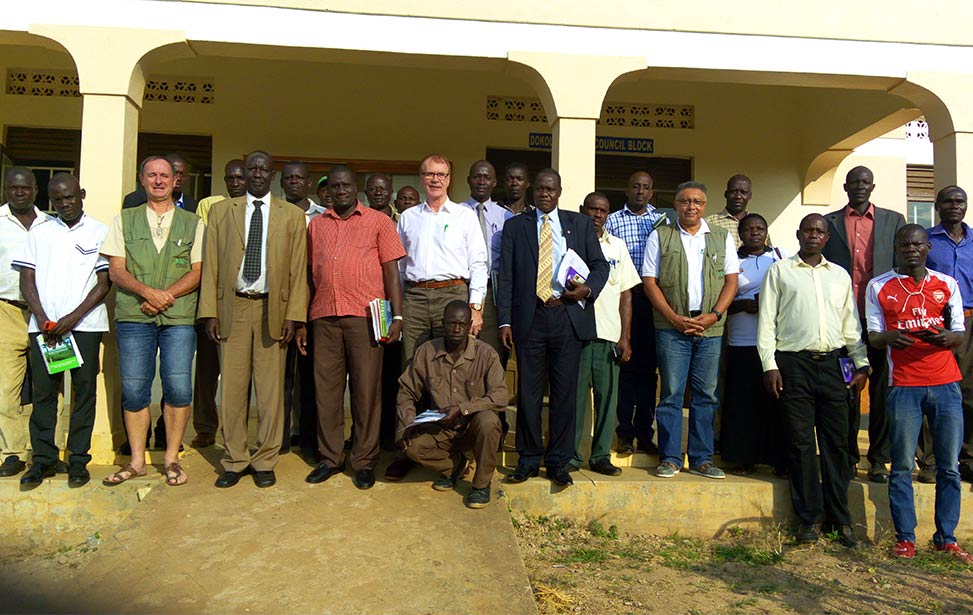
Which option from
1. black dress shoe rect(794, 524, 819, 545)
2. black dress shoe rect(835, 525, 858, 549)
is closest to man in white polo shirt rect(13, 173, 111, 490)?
black dress shoe rect(794, 524, 819, 545)

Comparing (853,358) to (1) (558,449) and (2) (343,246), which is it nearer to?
(1) (558,449)

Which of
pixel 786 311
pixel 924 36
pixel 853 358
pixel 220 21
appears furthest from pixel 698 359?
pixel 220 21

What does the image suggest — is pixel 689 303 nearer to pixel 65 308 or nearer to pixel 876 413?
pixel 876 413

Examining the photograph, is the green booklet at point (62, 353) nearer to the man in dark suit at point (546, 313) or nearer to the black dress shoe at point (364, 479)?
the black dress shoe at point (364, 479)

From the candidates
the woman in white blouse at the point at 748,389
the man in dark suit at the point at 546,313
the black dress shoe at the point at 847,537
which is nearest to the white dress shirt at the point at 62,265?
the man in dark suit at the point at 546,313

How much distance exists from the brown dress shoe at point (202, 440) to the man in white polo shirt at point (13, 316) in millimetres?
1048

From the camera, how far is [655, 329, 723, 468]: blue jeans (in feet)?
16.2

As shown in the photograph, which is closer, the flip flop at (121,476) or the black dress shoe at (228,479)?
the black dress shoe at (228,479)

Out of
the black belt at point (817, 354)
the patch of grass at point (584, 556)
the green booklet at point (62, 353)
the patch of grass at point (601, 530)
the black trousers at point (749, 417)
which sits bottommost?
the patch of grass at point (584, 556)

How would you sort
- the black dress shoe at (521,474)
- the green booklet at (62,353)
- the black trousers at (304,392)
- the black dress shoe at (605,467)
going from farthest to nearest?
the black trousers at (304,392), the black dress shoe at (605,467), the black dress shoe at (521,474), the green booklet at (62,353)

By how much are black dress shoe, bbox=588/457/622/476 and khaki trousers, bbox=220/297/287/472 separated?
6.76 ft

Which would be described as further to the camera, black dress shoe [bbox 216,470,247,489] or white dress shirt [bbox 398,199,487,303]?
white dress shirt [bbox 398,199,487,303]

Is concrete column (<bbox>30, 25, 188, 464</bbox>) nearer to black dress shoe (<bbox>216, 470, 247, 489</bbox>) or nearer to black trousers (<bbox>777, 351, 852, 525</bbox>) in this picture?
black dress shoe (<bbox>216, 470, 247, 489</bbox>)

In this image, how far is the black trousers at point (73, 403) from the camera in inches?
181
